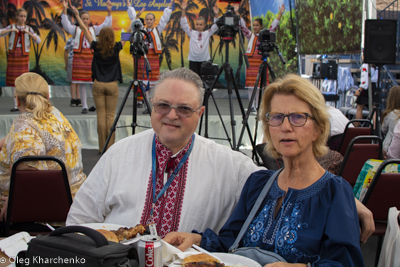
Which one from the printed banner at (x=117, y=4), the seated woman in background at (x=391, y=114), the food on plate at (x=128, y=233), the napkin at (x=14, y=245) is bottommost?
the napkin at (x=14, y=245)

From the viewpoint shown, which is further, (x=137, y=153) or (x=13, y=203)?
(x=13, y=203)

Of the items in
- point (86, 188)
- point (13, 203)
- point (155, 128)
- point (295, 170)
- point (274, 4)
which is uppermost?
point (274, 4)

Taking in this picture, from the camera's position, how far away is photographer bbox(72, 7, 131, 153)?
5.46 metres

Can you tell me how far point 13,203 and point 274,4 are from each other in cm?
861

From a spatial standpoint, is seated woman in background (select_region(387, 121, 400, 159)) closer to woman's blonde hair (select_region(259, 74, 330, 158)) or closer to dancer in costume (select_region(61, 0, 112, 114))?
woman's blonde hair (select_region(259, 74, 330, 158))

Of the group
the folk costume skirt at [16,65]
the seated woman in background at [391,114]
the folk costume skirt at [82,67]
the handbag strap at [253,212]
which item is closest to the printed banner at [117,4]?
the folk costume skirt at [82,67]

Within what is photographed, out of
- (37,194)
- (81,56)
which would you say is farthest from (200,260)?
(81,56)

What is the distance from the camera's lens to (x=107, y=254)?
3.04ft

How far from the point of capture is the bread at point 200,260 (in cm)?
112

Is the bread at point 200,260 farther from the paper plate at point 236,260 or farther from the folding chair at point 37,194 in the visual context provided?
the folding chair at point 37,194

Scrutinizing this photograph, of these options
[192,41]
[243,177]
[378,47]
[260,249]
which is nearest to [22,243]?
[260,249]

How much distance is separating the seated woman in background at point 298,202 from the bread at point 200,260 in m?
0.22

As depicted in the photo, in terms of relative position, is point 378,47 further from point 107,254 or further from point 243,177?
point 107,254

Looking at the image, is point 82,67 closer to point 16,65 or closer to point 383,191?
point 16,65
